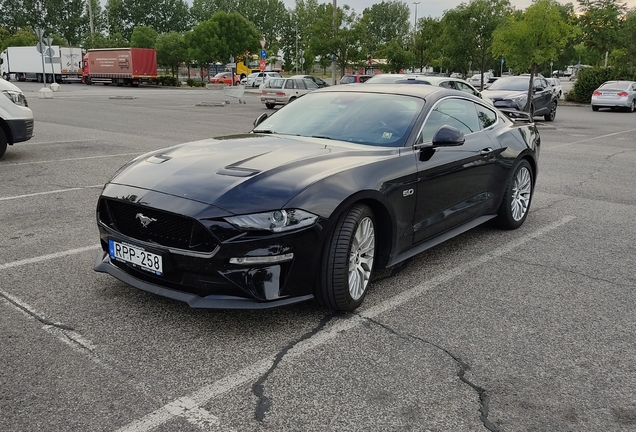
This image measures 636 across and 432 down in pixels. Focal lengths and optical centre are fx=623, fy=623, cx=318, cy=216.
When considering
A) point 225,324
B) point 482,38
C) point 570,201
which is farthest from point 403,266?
point 482,38

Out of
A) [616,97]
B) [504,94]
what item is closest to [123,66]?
[616,97]

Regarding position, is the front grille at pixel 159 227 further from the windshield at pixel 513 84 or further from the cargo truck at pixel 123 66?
the cargo truck at pixel 123 66

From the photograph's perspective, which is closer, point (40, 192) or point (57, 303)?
point (57, 303)

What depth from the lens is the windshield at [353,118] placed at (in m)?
4.84

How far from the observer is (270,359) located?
3.48 metres

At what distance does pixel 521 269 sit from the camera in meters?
5.20

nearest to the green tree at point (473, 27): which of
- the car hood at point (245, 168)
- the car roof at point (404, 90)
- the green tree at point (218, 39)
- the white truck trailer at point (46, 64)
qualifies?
the green tree at point (218, 39)

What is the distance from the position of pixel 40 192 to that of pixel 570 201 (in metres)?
6.75

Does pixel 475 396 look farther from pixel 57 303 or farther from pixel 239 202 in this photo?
pixel 57 303

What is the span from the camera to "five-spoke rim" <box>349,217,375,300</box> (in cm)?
411

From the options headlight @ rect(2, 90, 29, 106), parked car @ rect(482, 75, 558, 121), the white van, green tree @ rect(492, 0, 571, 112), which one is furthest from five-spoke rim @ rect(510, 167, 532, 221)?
green tree @ rect(492, 0, 571, 112)

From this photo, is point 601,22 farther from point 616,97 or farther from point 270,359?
point 270,359

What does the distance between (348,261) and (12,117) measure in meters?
8.06

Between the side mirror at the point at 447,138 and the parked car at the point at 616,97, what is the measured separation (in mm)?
26918
